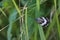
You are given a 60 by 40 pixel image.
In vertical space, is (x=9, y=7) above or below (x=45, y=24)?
above

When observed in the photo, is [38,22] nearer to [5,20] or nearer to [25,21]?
[25,21]

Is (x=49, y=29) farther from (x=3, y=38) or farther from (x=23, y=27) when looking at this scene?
(x=3, y=38)

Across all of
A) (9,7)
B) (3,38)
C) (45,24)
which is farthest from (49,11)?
(3,38)

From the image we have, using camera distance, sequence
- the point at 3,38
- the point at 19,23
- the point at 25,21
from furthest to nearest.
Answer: the point at 3,38, the point at 19,23, the point at 25,21

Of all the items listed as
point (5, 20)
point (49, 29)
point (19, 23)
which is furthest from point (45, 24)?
point (5, 20)

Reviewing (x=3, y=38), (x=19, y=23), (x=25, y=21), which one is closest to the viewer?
(x=25, y=21)

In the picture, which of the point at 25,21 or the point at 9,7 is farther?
the point at 9,7

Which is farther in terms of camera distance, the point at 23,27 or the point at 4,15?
the point at 4,15

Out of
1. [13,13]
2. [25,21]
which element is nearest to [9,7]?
[13,13]

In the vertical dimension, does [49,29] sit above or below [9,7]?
below
